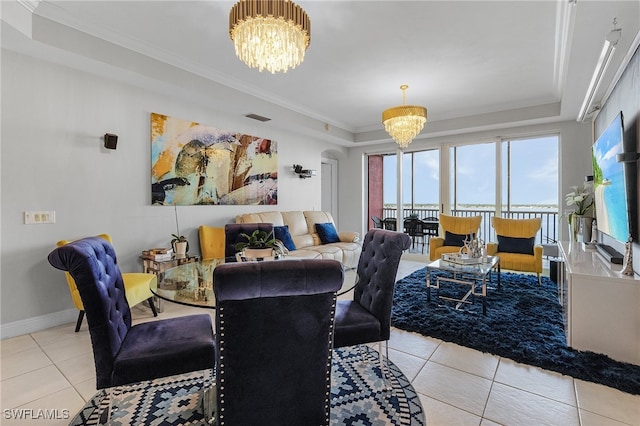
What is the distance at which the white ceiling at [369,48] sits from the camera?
8.18 ft

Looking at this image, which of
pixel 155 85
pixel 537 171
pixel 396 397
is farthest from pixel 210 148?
pixel 537 171

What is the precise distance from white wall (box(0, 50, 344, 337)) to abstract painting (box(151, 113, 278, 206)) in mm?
141

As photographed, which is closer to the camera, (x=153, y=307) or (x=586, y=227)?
(x=153, y=307)

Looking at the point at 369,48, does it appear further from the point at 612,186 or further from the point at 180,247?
the point at 180,247

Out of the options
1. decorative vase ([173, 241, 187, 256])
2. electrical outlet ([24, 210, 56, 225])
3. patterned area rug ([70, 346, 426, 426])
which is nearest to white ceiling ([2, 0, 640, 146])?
electrical outlet ([24, 210, 56, 225])

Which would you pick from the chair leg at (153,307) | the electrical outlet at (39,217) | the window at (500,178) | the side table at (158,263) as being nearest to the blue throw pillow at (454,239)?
the window at (500,178)

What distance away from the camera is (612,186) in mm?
2775

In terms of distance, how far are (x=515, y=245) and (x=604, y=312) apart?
7.68ft

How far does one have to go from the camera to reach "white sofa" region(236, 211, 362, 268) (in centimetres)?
462

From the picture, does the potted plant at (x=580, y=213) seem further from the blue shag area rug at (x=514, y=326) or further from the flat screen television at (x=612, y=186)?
the blue shag area rug at (x=514, y=326)

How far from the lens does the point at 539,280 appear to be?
429 cm

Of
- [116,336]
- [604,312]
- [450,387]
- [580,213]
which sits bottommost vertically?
[450,387]

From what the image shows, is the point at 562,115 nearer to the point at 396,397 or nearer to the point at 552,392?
the point at 552,392

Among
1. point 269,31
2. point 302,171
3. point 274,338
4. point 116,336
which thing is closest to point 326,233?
point 302,171
